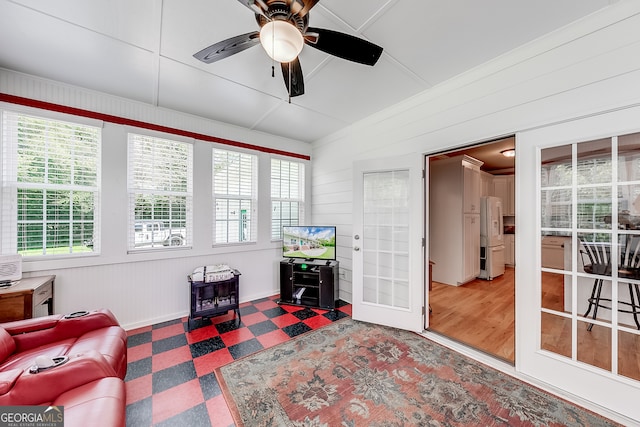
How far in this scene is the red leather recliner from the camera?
1.09 meters

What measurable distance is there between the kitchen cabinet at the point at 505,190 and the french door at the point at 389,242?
4796 millimetres

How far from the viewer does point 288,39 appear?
4.28ft

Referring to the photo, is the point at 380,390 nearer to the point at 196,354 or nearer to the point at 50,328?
the point at 196,354

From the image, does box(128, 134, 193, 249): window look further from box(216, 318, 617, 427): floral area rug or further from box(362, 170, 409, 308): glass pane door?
box(362, 170, 409, 308): glass pane door

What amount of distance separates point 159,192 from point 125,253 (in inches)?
32.7

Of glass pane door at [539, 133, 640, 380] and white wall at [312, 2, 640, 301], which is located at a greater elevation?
white wall at [312, 2, 640, 301]

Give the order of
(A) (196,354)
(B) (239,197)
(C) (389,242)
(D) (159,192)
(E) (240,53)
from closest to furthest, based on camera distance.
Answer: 1. (E) (240,53)
2. (A) (196,354)
3. (C) (389,242)
4. (D) (159,192)
5. (B) (239,197)

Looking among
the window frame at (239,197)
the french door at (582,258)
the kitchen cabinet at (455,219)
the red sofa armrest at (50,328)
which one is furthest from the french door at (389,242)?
the red sofa armrest at (50,328)

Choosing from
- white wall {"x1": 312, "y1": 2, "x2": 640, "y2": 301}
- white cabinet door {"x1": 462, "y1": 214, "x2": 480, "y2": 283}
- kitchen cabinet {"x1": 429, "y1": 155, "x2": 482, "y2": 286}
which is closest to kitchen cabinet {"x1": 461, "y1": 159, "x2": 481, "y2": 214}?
kitchen cabinet {"x1": 429, "y1": 155, "x2": 482, "y2": 286}

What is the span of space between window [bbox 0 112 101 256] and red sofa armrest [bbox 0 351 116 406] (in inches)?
76.0

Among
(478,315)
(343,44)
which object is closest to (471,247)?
(478,315)

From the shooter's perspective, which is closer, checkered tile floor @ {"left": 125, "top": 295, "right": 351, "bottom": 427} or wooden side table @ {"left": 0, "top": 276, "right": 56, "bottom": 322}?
checkered tile floor @ {"left": 125, "top": 295, "right": 351, "bottom": 427}

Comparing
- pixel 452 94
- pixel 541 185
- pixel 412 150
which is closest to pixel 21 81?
pixel 412 150

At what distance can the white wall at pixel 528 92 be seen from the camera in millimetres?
1569
